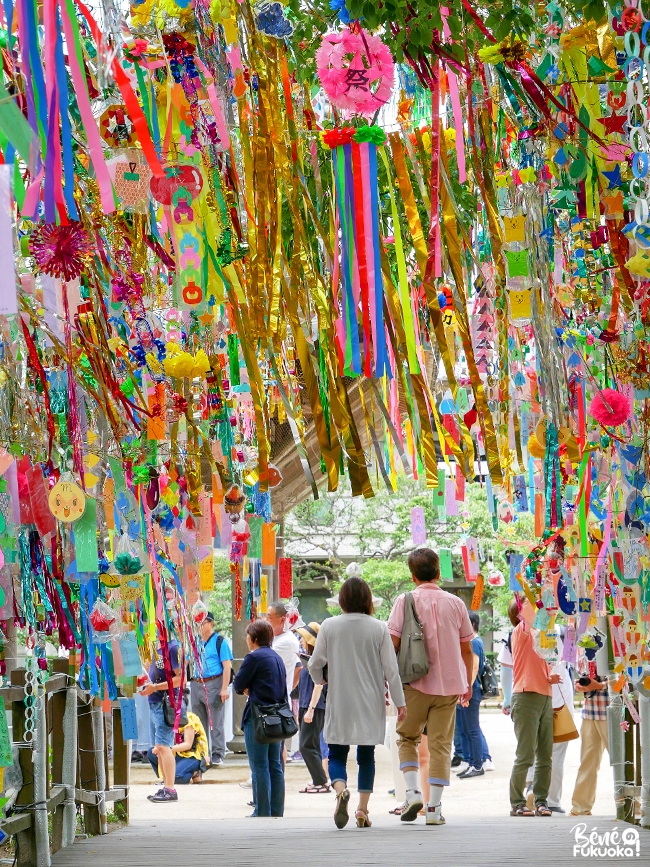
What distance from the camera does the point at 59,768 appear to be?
4.49 meters

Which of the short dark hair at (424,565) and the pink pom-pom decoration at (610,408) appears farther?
the short dark hair at (424,565)

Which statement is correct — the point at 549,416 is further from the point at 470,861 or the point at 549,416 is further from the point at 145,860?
the point at 145,860

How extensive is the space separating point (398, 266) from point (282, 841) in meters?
2.40

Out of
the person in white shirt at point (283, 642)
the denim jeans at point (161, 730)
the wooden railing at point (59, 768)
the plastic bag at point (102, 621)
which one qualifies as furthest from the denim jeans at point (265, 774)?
the plastic bag at point (102, 621)

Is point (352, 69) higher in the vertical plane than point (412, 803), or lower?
higher

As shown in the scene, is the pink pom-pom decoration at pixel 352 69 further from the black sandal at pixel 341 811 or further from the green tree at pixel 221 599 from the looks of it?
the green tree at pixel 221 599

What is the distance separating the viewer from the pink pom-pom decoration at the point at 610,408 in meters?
3.74

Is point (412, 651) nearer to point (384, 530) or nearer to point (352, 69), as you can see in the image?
point (352, 69)

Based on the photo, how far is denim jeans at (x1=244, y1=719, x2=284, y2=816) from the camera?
5.61 meters

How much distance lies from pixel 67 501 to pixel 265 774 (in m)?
2.78

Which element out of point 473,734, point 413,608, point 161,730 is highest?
point 413,608

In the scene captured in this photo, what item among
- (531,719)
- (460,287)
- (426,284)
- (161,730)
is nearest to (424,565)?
(531,719)

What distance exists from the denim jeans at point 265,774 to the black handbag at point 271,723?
0.07m

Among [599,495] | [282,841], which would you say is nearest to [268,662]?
[282,841]
